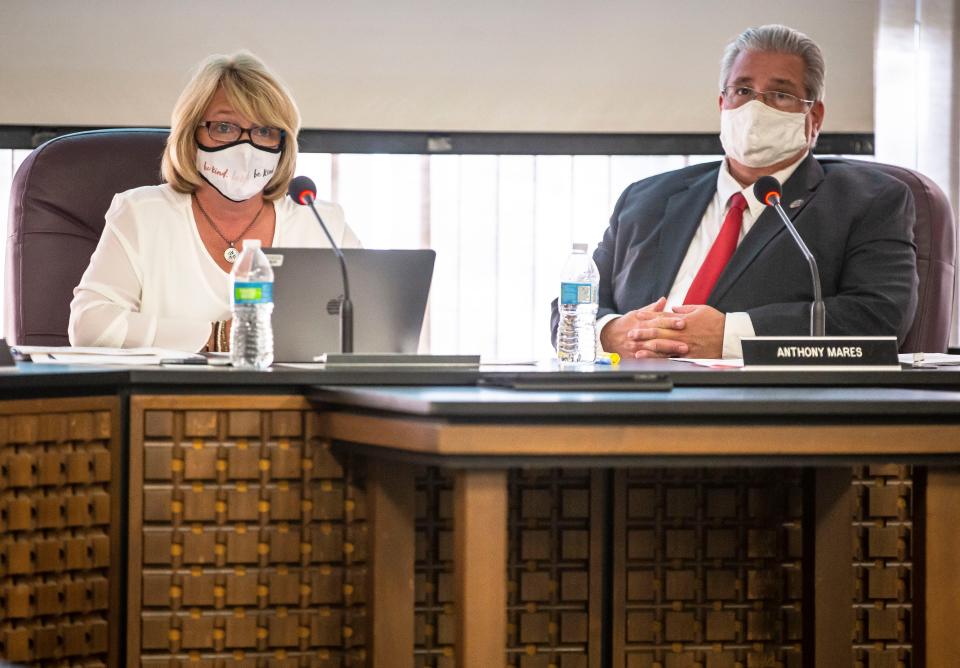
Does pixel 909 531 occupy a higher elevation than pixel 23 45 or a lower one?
lower

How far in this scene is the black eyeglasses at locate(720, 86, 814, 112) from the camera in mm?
2949

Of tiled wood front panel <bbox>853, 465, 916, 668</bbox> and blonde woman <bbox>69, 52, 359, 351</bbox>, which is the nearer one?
tiled wood front panel <bbox>853, 465, 916, 668</bbox>

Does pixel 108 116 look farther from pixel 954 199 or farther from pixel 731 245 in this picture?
pixel 954 199

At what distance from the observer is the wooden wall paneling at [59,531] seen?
1.72 metres

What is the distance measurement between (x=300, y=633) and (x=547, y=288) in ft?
7.48

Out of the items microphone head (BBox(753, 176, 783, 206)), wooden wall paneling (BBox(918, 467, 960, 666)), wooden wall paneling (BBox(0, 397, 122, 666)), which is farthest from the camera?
microphone head (BBox(753, 176, 783, 206))

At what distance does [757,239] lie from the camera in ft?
9.14

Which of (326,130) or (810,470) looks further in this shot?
(326,130)

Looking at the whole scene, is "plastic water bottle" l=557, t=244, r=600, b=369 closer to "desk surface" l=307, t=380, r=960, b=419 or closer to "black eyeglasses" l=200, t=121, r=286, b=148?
"desk surface" l=307, t=380, r=960, b=419

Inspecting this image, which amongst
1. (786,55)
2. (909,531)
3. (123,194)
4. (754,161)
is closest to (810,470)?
(909,531)

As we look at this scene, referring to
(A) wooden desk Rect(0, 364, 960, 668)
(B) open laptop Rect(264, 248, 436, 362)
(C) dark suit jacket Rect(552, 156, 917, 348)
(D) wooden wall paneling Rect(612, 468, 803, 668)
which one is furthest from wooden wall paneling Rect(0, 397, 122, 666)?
(C) dark suit jacket Rect(552, 156, 917, 348)

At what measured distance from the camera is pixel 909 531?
6.16ft

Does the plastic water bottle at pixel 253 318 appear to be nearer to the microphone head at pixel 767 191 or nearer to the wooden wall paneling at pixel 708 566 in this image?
the wooden wall paneling at pixel 708 566

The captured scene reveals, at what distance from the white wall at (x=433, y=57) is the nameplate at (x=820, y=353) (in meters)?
2.02
